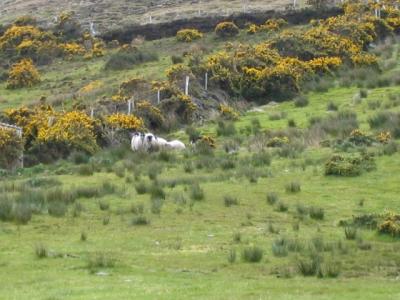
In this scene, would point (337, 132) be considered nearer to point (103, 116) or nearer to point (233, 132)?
point (233, 132)

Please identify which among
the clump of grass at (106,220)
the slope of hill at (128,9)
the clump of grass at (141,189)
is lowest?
the slope of hill at (128,9)

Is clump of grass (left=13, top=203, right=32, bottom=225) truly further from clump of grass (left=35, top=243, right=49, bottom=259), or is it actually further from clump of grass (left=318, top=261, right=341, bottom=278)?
clump of grass (left=318, top=261, right=341, bottom=278)

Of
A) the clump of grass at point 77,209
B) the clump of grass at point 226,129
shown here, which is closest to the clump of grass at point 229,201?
the clump of grass at point 77,209

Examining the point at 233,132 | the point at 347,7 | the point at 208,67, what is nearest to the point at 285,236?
the point at 233,132

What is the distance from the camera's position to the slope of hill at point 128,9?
63.6 m

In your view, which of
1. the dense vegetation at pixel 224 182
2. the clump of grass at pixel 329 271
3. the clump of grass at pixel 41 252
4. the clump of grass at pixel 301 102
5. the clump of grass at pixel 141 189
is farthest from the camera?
the clump of grass at pixel 301 102

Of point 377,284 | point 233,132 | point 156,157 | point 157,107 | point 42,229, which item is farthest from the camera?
point 157,107

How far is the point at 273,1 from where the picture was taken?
2581 inches

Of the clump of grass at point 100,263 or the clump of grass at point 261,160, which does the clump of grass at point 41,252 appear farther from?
the clump of grass at point 261,160

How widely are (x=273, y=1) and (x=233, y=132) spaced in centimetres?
3582

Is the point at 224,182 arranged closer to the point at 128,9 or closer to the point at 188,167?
the point at 188,167

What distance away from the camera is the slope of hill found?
2504 inches

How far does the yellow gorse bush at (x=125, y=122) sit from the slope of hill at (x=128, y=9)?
30.7m

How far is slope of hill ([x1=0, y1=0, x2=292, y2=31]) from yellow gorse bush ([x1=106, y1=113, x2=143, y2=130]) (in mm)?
30741
